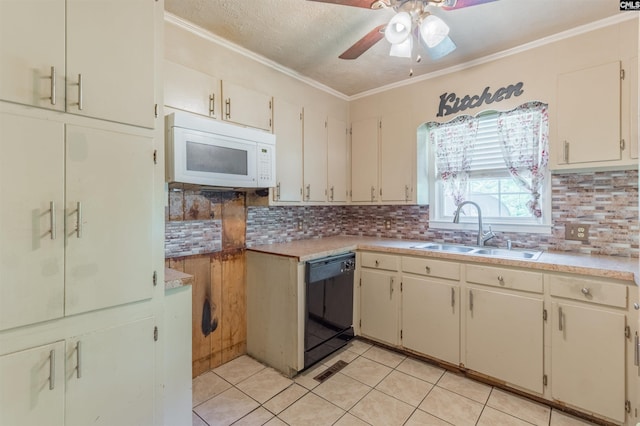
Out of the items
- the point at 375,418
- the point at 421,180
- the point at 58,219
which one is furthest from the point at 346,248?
the point at 58,219

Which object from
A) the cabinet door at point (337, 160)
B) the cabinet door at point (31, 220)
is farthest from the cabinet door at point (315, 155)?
the cabinet door at point (31, 220)

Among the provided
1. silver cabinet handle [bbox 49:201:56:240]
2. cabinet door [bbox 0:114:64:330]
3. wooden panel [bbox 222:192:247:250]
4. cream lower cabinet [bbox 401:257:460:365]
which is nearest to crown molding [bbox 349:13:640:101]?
cream lower cabinet [bbox 401:257:460:365]

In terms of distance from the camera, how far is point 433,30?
5.23 feet

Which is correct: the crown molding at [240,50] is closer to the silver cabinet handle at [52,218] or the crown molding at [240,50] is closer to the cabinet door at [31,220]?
the cabinet door at [31,220]

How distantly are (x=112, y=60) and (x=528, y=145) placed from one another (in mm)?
2771

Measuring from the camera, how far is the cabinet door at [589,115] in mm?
1884

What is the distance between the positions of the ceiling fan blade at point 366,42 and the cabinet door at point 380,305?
1700 millimetres

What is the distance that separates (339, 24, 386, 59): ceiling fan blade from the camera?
1.66m

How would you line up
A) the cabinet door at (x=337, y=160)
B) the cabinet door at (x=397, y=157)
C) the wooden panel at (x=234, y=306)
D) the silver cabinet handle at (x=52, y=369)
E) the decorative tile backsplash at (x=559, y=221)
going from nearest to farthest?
1. the silver cabinet handle at (x=52, y=369)
2. the decorative tile backsplash at (x=559, y=221)
3. the wooden panel at (x=234, y=306)
4. the cabinet door at (x=397, y=157)
5. the cabinet door at (x=337, y=160)

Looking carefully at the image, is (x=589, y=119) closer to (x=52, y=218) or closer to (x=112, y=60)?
(x=112, y=60)

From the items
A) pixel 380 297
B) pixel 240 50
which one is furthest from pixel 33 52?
pixel 380 297

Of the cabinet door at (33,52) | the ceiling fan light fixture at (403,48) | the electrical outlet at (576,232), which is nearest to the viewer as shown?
the cabinet door at (33,52)

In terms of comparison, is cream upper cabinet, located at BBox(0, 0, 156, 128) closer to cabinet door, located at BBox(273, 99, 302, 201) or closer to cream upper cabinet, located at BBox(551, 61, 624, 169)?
cabinet door, located at BBox(273, 99, 302, 201)

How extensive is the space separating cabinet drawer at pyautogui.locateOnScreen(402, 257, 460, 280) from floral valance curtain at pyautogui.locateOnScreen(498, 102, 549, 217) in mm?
861
